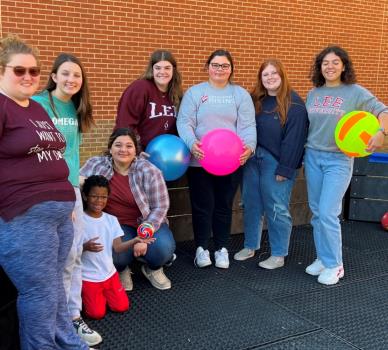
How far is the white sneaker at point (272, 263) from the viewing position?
416cm

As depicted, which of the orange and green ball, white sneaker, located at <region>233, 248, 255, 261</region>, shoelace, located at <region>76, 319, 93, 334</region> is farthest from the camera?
white sneaker, located at <region>233, 248, 255, 261</region>

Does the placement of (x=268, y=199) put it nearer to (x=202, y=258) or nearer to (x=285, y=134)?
(x=285, y=134)

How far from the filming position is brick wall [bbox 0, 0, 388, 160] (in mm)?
6363

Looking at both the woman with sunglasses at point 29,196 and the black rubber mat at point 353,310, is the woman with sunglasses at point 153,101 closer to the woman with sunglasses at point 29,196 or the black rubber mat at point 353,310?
the woman with sunglasses at point 29,196

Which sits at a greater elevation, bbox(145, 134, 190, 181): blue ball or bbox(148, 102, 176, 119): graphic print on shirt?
bbox(148, 102, 176, 119): graphic print on shirt

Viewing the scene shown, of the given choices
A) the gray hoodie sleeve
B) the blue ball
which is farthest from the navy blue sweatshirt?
the blue ball

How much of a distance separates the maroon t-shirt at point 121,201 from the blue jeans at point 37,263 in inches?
44.9

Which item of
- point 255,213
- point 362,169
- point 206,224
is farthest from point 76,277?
point 362,169

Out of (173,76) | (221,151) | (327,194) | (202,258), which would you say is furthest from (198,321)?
(173,76)

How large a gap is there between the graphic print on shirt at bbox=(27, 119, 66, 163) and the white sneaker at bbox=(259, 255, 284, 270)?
249cm

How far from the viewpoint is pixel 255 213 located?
422 cm

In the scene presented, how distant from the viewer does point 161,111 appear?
3.82m

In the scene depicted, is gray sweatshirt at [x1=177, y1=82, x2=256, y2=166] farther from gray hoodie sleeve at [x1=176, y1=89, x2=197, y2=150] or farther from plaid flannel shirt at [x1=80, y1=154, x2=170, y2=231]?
plaid flannel shirt at [x1=80, y1=154, x2=170, y2=231]

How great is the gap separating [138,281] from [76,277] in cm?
96
